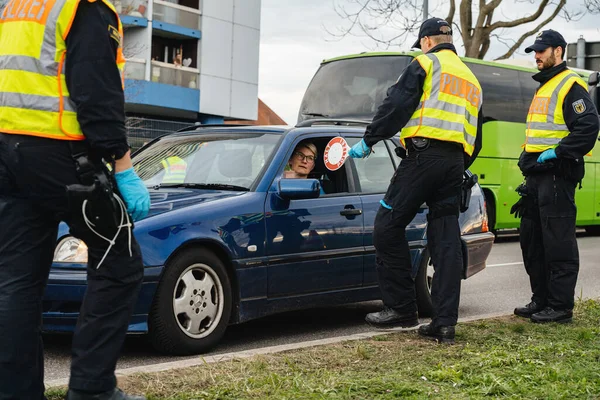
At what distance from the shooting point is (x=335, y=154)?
7.09 m

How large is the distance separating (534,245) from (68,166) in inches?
172

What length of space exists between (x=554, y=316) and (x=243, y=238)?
2311 mm

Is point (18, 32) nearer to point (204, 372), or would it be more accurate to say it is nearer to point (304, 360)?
point (204, 372)

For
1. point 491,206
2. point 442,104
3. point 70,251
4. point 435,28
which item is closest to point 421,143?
point 442,104

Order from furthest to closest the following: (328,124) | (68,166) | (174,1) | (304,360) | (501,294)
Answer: (174,1) < (501,294) < (328,124) < (304,360) < (68,166)

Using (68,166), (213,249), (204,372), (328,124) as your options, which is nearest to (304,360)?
(204,372)

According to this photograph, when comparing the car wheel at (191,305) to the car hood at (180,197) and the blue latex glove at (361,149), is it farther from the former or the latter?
the blue latex glove at (361,149)

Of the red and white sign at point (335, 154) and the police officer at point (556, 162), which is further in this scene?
the red and white sign at point (335, 154)

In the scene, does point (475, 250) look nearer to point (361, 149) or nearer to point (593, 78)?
point (361, 149)

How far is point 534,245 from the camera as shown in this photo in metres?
7.14

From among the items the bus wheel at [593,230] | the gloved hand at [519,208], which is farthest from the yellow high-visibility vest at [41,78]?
the bus wheel at [593,230]

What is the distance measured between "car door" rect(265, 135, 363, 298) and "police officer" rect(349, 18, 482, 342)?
488 mm

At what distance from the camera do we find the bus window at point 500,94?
56.0 ft

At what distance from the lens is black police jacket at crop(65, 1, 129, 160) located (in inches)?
140
